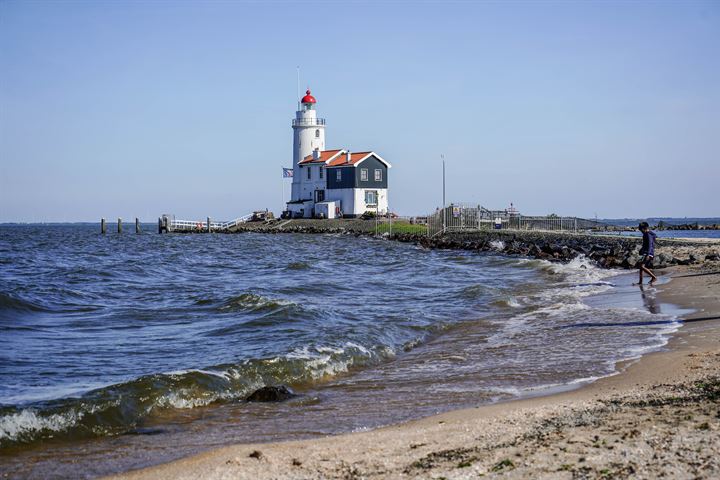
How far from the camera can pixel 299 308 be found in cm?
1762

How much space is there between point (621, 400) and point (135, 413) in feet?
17.8

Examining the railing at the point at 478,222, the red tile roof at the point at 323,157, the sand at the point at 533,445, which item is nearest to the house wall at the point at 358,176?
the red tile roof at the point at 323,157

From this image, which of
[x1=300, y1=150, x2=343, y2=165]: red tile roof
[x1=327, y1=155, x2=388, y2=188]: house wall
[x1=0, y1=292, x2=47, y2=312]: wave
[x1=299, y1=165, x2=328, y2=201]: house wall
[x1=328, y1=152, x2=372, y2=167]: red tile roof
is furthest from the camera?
[x1=299, y1=165, x2=328, y2=201]: house wall

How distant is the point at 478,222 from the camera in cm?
5622

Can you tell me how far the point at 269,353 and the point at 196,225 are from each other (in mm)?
68402

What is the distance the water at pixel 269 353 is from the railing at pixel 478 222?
2862 centimetres

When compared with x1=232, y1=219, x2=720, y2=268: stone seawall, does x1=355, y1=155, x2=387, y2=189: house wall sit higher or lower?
higher

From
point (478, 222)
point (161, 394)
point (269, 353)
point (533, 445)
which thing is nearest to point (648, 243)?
point (269, 353)

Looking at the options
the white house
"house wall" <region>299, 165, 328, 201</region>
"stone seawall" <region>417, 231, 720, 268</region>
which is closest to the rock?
"stone seawall" <region>417, 231, 720, 268</region>

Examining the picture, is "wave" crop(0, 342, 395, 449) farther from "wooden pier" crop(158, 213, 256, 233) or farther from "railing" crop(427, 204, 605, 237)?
"wooden pier" crop(158, 213, 256, 233)

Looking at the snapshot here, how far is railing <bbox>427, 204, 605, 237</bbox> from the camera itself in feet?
179

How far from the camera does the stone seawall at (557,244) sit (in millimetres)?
27953

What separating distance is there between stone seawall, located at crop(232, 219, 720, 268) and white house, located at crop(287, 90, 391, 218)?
2.61 metres

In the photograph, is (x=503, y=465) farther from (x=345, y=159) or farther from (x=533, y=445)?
(x=345, y=159)
